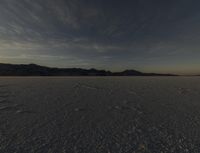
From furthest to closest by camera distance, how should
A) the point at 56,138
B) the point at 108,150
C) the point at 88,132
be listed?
the point at 88,132 < the point at 56,138 < the point at 108,150

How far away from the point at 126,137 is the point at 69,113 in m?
3.20

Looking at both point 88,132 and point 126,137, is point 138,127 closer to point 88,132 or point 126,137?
point 126,137

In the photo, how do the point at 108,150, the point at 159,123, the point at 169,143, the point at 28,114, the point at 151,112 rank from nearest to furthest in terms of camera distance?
the point at 108,150 → the point at 169,143 → the point at 159,123 → the point at 28,114 → the point at 151,112

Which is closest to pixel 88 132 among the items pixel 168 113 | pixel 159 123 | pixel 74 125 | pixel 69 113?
pixel 74 125

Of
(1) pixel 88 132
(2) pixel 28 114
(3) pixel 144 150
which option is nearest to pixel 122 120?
(1) pixel 88 132

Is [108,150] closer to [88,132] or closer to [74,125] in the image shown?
[88,132]

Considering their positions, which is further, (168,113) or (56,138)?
(168,113)

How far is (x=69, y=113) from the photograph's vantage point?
607 centimetres

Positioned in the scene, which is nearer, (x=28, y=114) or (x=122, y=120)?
(x=122, y=120)

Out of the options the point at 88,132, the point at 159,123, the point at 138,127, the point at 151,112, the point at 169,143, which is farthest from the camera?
the point at 151,112

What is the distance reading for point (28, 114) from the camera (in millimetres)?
5785

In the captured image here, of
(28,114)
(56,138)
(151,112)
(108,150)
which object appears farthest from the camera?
(151,112)

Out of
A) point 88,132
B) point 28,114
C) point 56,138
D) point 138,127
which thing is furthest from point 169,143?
point 28,114

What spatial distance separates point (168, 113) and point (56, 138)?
5292 millimetres
